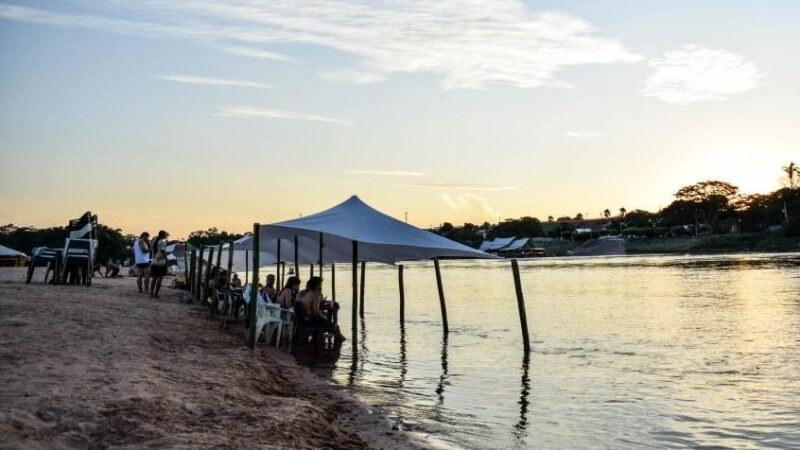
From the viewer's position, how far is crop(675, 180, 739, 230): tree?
12100cm

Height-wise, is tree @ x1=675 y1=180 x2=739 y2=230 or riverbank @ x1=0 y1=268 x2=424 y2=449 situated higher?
tree @ x1=675 y1=180 x2=739 y2=230

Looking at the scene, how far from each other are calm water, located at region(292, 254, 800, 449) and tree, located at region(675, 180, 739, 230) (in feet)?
327

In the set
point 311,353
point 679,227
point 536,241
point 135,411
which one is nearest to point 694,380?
point 311,353

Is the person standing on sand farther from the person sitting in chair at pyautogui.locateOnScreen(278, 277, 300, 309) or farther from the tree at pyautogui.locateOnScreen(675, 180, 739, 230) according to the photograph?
the tree at pyautogui.locateOnScreen(675, 180, 739, 230)

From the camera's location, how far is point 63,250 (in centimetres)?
1848

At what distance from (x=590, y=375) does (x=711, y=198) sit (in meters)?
118

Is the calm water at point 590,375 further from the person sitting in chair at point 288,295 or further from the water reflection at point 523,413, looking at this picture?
the person sitting in chair at point 288,295

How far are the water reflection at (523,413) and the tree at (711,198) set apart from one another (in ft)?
387

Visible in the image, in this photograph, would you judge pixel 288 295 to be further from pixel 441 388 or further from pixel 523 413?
pixel 523 413

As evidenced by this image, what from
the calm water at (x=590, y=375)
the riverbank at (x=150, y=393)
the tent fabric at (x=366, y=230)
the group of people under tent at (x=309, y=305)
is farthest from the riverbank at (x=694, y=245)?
the riverbank at (x=150, y=393)

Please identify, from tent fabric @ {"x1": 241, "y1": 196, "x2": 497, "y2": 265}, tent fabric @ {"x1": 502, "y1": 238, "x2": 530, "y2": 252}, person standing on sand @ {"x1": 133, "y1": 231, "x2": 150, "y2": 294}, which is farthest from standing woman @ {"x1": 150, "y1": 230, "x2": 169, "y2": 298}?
tent fabric @ {"x1": 502, "y1": 238, "x2": 530, "y2": 252}

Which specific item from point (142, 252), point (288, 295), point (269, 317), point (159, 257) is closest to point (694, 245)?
point (159, 257)

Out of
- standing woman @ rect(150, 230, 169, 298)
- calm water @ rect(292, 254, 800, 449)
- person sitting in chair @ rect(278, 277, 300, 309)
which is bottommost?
calm water @ rect(292, 254, 800, 449)

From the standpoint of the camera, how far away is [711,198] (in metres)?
121
